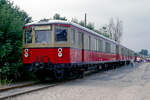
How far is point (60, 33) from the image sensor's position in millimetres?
11070

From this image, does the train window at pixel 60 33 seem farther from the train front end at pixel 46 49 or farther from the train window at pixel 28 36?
the train window at pixel 28 36

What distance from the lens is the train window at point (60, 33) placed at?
11.0 meters

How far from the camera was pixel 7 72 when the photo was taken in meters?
10.7

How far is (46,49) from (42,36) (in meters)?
0.81

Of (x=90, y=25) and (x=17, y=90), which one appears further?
(x=90, y=25)

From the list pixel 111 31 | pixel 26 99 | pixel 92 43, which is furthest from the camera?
pixel 111 31

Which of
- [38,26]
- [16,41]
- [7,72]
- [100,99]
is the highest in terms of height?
[38,26]

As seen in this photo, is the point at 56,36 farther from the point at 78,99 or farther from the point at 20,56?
the point at 78,99

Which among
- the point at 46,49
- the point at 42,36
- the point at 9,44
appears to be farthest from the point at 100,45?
the point at 9,44

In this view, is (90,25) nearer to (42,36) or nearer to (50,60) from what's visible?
(42,36)

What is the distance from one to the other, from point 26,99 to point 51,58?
151 inches

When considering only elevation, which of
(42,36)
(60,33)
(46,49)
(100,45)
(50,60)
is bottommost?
(50,60)

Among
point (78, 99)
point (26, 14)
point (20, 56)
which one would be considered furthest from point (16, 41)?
point (26, 14)

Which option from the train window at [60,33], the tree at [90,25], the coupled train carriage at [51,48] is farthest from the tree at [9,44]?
the tree at [90,25]
